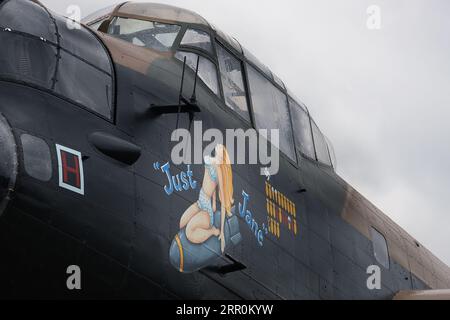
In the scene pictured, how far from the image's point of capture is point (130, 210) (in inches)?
338

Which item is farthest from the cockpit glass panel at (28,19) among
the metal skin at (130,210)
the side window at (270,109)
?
the side window at (270,109)

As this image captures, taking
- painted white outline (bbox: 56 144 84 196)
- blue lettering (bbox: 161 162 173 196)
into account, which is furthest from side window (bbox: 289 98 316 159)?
painted white outline (bbox: 56 144 84 196)

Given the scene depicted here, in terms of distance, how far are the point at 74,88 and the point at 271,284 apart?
370 centimetres

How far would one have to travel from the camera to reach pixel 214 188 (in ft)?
32.5

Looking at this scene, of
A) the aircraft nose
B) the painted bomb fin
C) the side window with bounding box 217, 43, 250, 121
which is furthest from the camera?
the side window with bounding box 217, 43, 250, 121

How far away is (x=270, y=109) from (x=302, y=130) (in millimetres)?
1127

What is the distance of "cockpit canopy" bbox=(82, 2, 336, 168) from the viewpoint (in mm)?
11148

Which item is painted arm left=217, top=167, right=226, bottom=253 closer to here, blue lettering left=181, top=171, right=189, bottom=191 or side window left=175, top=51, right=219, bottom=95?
blue lettering left=181, top=171, right=189, bottom=191

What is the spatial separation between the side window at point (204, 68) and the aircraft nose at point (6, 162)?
3634mm

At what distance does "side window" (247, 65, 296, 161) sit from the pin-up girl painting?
1.65 meters

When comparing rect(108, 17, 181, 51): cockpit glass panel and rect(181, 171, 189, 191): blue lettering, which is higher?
rect(108, 17, 181, 51): cockpit glass panel

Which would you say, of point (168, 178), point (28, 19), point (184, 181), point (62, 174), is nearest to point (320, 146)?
point (184, 181)

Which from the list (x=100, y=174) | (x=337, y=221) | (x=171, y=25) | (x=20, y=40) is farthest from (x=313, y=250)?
(x=20, y=40)
